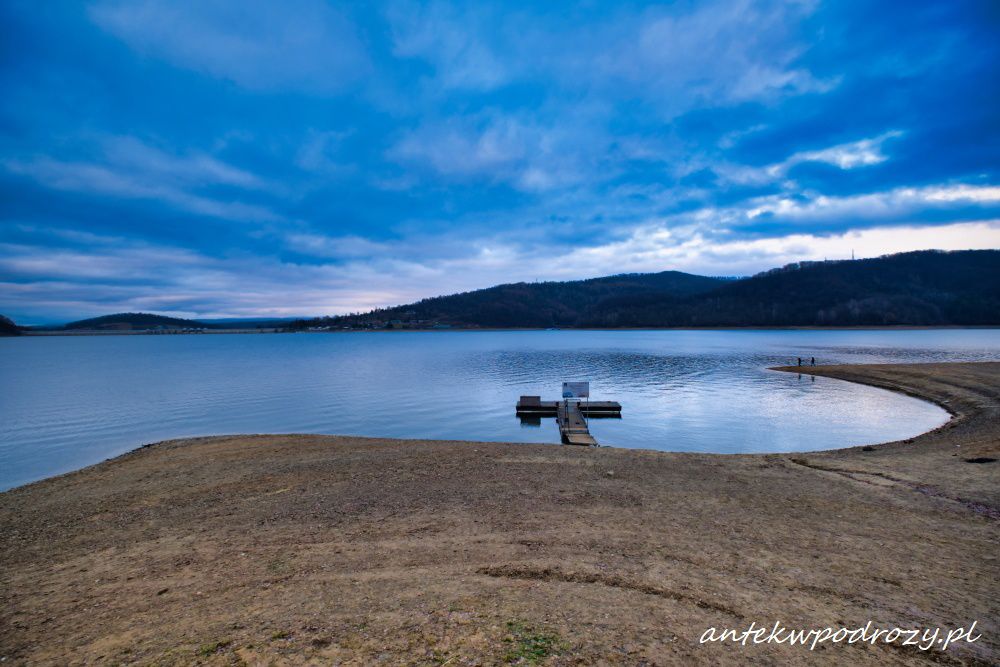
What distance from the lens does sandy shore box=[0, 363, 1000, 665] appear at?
4.71m

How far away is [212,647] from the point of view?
466 centimetres

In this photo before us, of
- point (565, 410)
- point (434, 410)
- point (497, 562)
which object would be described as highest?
point (497, 562)

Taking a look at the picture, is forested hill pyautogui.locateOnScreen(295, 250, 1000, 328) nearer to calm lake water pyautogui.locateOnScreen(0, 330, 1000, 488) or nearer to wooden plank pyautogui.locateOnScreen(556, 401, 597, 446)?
calm lake water pyautogui.locateOnScreen(0, 330, 1000, 488)

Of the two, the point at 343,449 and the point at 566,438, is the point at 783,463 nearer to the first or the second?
the point at 566,438

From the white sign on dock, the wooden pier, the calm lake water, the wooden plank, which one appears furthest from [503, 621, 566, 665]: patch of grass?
the white sign on dock

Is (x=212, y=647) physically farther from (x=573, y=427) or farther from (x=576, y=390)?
(x=576, y=390)

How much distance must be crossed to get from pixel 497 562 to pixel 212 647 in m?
3.58

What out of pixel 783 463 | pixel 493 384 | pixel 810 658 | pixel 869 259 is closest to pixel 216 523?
pixel 810 658

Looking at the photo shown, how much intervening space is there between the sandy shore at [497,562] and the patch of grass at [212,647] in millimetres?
21

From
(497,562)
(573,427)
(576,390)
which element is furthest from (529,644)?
(576,390)

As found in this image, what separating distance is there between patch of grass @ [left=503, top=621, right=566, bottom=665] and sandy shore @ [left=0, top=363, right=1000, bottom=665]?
23 millimetres

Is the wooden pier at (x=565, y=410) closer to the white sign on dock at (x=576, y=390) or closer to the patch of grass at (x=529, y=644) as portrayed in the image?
the white sign on dock at (x=576, y=390)

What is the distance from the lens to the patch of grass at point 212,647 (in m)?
4.57

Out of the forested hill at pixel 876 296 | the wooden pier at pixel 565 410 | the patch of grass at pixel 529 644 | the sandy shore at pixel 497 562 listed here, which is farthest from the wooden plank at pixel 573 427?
the forested hill at pixel 876 296
